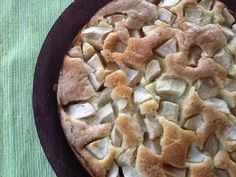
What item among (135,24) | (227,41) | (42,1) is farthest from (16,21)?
(227,41)

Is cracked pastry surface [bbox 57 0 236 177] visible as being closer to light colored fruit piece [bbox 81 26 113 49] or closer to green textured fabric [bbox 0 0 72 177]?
light colored fruit piece [bbox 81 26 113 49]

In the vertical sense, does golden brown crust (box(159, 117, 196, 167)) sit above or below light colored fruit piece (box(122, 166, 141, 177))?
above

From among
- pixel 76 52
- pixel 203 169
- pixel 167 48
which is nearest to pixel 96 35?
pixel 76 52

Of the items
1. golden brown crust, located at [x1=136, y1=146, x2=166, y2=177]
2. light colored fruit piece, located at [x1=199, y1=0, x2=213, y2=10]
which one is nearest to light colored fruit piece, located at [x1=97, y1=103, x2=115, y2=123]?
golden brown crust, located at [x1=136, y1=146, x2=166, y2=177]

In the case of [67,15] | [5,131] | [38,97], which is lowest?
[5,131]

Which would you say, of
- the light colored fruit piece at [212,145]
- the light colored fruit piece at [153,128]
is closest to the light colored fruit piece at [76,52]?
the light colored fruit piece at [153,128]

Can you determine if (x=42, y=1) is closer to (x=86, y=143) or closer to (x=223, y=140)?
(x=86, y=143)

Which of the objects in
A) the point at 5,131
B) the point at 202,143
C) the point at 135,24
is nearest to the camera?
the point at 202,143
